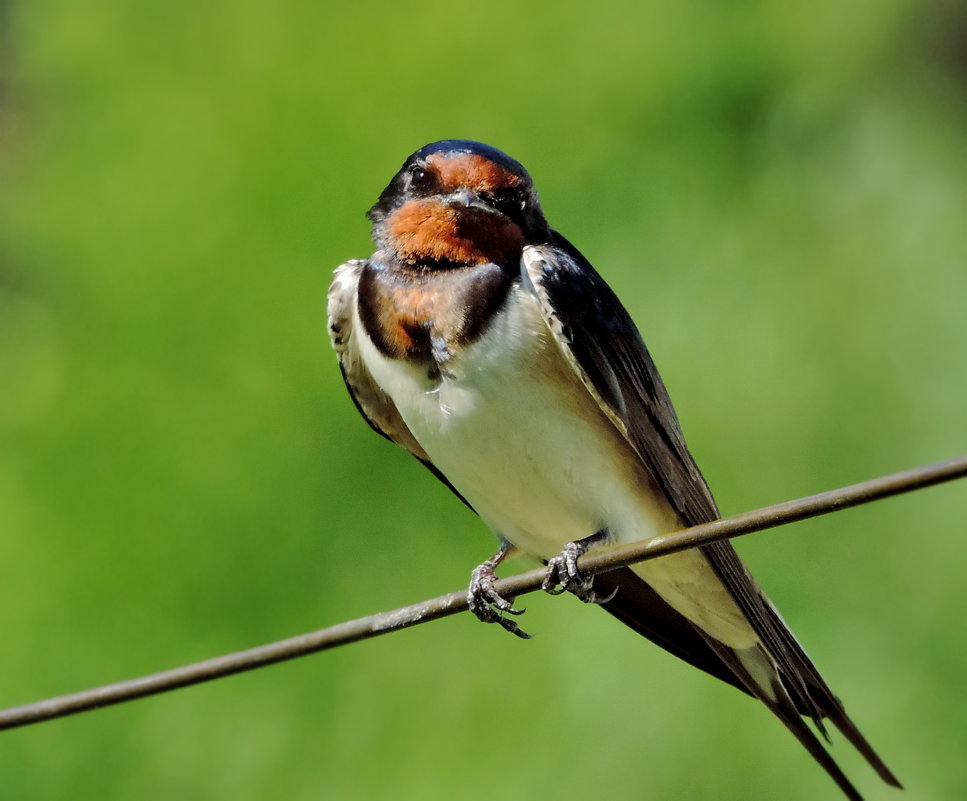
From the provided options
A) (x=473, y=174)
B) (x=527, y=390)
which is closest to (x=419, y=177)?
(x=473, y=174)

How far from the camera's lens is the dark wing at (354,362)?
2031 millimetres

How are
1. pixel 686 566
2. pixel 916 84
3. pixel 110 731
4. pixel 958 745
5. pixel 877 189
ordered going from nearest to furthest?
pixel 686 566, pixel 958 745, pixel 110 731, pixel 877 189, pixel 916 84

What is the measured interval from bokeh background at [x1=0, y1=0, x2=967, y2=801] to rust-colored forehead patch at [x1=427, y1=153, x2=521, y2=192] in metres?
1.57

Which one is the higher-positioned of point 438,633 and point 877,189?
point 877,189

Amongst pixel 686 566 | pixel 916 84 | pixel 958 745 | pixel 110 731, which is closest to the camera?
pixel 686 566

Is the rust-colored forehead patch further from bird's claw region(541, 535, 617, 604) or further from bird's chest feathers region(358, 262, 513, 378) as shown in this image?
bird's claw region(541, 535, 617, 604)

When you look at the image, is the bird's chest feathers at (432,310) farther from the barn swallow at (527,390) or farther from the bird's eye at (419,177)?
the bird's eye at (419,177)

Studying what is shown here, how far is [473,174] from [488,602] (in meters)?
0.59

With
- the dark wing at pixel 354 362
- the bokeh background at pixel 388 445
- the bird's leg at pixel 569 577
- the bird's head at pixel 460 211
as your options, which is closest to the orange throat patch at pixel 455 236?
the bird's head at pixel 460 211

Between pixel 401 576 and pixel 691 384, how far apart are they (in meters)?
0.90

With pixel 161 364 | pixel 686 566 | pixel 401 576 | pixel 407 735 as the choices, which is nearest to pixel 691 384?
pixel 401 576

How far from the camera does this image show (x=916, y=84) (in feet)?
14.9

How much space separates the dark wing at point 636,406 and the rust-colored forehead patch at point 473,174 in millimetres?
115

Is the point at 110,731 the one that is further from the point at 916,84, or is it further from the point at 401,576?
the point at 916,84
